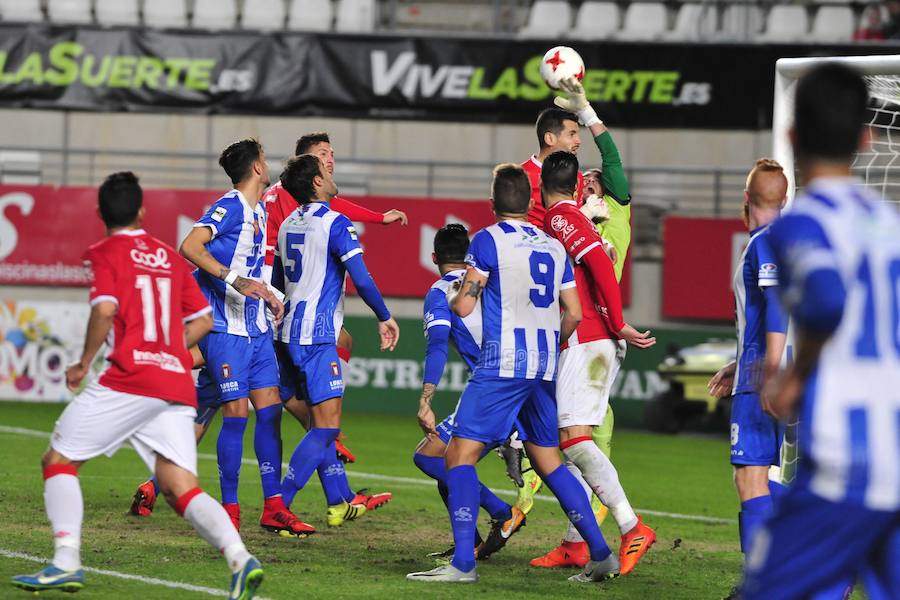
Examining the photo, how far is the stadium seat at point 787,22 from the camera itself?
903 inches

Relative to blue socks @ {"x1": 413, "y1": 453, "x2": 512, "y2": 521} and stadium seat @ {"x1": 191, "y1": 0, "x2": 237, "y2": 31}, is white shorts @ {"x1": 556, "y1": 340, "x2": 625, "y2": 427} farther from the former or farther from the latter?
stadium seat @ {"x1": 191, "y1": 0, "x2": 237, "y2": 31}

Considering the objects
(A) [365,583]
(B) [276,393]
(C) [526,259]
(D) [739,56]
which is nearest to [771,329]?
(C) [526,259]

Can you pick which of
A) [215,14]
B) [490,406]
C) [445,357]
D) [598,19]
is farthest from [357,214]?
[598,19]

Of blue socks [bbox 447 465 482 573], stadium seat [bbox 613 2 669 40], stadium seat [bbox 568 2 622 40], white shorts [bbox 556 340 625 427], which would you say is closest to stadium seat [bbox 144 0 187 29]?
stadium seat [bbox 568 2 622 40]

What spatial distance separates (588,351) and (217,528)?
2.69m

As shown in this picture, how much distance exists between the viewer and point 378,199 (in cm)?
1944

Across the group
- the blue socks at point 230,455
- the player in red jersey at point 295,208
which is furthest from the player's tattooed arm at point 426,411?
the player in red jersey at point 295,208

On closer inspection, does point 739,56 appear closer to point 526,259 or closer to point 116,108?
point 116,108

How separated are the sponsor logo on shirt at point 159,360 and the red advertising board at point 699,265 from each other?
14220 mm

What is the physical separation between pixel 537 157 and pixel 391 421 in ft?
32.4

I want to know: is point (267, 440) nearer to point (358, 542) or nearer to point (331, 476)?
point (331, 476)

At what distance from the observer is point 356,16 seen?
22.7 m

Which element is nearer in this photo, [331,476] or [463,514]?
[463,514]

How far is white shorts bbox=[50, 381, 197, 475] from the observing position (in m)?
5.75
